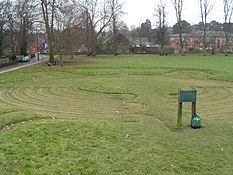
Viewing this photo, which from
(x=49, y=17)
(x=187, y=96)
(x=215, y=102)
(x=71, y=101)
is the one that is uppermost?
(x=49, y=17)

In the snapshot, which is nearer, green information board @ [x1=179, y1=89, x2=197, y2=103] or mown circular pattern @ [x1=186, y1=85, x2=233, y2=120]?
green information board @ [x1=179, y1=89, x2=197, y2=103]

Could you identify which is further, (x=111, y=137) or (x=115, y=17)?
(x=115, y=17)

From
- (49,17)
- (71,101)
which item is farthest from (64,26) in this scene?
(71,101)

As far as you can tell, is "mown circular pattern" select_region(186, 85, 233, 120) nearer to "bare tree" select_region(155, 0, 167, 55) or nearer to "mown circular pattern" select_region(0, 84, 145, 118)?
"mown circular pattern" select_region(0, 84, 145, 118)

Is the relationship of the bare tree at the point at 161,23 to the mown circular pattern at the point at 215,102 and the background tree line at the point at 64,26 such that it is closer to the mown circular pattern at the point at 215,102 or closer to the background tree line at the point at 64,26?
the background tree line at the point at 64,26

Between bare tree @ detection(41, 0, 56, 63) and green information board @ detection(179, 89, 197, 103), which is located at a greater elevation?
bare tree @ detection(41, 0, 56, 63)

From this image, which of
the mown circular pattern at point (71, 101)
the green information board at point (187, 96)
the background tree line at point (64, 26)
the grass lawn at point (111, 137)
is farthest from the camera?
the background tree line at point (64, 26)

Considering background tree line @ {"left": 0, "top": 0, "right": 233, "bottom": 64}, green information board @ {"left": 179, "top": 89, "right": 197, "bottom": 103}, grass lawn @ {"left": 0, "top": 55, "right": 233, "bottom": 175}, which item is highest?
background tree line @ {"left": 0, "top": 0, "right": 233, "bottom": 64}

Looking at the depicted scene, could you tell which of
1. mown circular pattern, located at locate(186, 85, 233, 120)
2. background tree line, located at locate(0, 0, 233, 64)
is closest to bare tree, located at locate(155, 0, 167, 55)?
background tree line, located at locate(0, 0, 233, 64)

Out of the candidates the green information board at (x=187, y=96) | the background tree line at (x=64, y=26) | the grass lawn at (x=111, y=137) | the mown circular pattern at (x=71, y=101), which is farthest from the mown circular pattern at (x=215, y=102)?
the background tree line at (x=64, y=26)

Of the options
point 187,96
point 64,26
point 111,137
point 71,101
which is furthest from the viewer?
point 64,26

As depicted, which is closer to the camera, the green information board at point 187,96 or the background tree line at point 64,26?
the green information board at point 187,96

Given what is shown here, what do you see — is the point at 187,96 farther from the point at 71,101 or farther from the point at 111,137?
the point at 71,101

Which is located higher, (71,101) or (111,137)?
(71,101)
